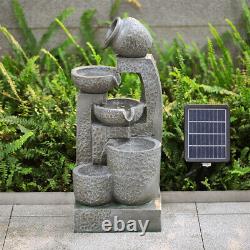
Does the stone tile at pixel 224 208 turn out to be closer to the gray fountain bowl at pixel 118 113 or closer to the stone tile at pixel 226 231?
the stone tile at pixel 226 231

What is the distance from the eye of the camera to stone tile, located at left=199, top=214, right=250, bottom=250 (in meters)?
7.19

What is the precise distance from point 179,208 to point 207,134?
0.94 m

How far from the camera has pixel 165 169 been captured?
27.9 ft

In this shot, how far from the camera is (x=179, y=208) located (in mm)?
8047

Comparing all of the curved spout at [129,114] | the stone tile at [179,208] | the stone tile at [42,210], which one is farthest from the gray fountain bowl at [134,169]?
the stone tile at [42,210]

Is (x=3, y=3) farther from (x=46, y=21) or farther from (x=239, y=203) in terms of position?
(x=239, y=203)

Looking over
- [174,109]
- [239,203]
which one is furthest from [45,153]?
[239,203]

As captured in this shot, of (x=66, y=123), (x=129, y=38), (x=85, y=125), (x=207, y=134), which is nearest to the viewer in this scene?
(x=129, y=38)

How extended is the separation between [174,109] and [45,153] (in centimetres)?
176

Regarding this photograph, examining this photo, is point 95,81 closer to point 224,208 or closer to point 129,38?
point 129,38

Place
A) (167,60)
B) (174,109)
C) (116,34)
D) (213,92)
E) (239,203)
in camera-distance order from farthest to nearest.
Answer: (167,60) → (213,92) → (174,109) → (239,203) → (116,34)

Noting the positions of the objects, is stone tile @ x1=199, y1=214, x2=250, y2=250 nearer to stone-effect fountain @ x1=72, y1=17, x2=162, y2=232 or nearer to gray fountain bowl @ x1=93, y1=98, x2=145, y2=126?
stone-effect fountain @ x1=72, y1=17, x2=162, y2=232

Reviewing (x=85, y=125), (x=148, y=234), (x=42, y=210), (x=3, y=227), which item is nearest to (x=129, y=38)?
(x=85, y=125)

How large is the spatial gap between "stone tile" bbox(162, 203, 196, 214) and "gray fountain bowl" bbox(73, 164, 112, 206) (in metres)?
0.90
